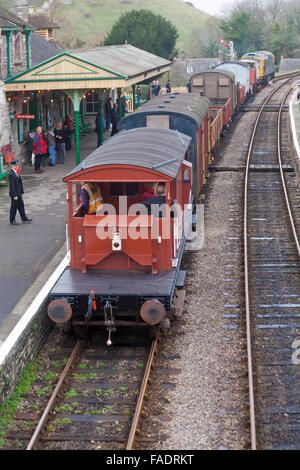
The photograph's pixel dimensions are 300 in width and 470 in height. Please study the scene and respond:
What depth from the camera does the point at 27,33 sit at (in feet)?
78.2

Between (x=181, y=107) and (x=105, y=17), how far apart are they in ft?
298

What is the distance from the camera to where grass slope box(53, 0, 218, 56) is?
93625 mm

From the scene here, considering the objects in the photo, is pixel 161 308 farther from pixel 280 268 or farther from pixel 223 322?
pixel 280 268

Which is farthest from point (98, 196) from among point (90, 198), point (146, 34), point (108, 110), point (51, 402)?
point (146, 34)

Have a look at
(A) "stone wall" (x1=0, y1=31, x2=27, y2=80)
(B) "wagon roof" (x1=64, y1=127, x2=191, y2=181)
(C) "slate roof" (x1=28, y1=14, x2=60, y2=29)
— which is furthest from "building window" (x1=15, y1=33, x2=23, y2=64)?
(C) "slate roof" (x1=28, y1=14, x2=60, y2=29)

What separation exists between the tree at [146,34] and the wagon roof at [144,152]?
126 feet

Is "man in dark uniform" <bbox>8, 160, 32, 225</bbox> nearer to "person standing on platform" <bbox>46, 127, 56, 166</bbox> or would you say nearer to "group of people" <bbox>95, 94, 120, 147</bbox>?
"person standing on platform" <bbox>46, 127, 56, 166</bbox>

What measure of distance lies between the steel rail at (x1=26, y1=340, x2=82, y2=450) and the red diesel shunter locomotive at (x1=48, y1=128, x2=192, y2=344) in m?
0.48

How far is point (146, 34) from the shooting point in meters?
50.2

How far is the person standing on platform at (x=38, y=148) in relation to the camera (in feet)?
68.0

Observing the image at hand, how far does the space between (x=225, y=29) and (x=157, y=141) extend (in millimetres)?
74665

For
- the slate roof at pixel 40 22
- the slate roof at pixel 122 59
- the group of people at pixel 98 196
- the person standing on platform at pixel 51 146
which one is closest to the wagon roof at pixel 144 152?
the group of people at pixel 98 196

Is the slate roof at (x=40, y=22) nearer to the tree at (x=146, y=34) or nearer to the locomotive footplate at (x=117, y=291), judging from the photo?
the tree at (x=146, y=34)

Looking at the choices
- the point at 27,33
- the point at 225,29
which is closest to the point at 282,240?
the point at 27,33
